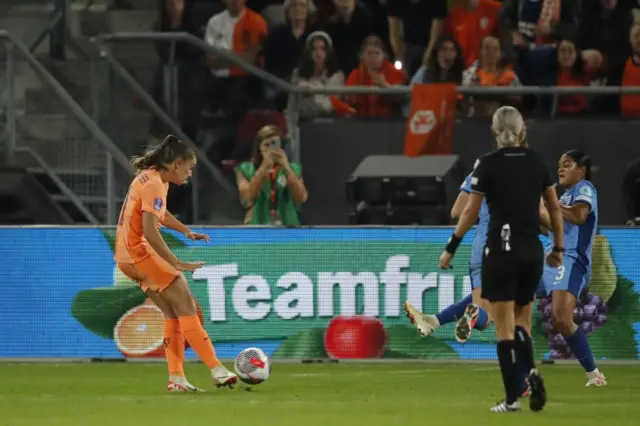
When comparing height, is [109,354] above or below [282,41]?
below

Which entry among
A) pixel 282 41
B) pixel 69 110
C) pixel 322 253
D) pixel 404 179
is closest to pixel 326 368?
pixel 322 253

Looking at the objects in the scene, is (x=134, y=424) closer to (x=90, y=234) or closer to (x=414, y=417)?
(x=414, y=417)

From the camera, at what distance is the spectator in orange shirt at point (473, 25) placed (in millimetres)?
19797

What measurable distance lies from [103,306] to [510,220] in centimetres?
660

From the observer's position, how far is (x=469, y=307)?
42.7 feet

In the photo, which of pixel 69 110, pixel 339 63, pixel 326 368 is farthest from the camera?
pixel 339 63

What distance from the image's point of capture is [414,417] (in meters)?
10.7

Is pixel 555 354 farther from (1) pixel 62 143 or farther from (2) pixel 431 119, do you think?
(1) pixel 62 143

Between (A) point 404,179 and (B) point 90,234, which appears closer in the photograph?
(B) point 90,234

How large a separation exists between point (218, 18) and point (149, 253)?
8.12 meters

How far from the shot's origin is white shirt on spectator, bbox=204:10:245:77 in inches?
794

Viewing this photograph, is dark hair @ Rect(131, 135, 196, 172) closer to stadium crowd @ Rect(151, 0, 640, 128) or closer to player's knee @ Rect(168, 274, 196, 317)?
player's knee @ Rect(168, 274, 196, 317)

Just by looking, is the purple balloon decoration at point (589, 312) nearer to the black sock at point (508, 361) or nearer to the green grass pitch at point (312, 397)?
the green grass pitch at point (312, 397)

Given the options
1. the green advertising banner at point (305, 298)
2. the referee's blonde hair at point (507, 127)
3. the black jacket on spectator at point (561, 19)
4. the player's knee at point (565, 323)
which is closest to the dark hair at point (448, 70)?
the black jacket on spectator at point (561, 19)
